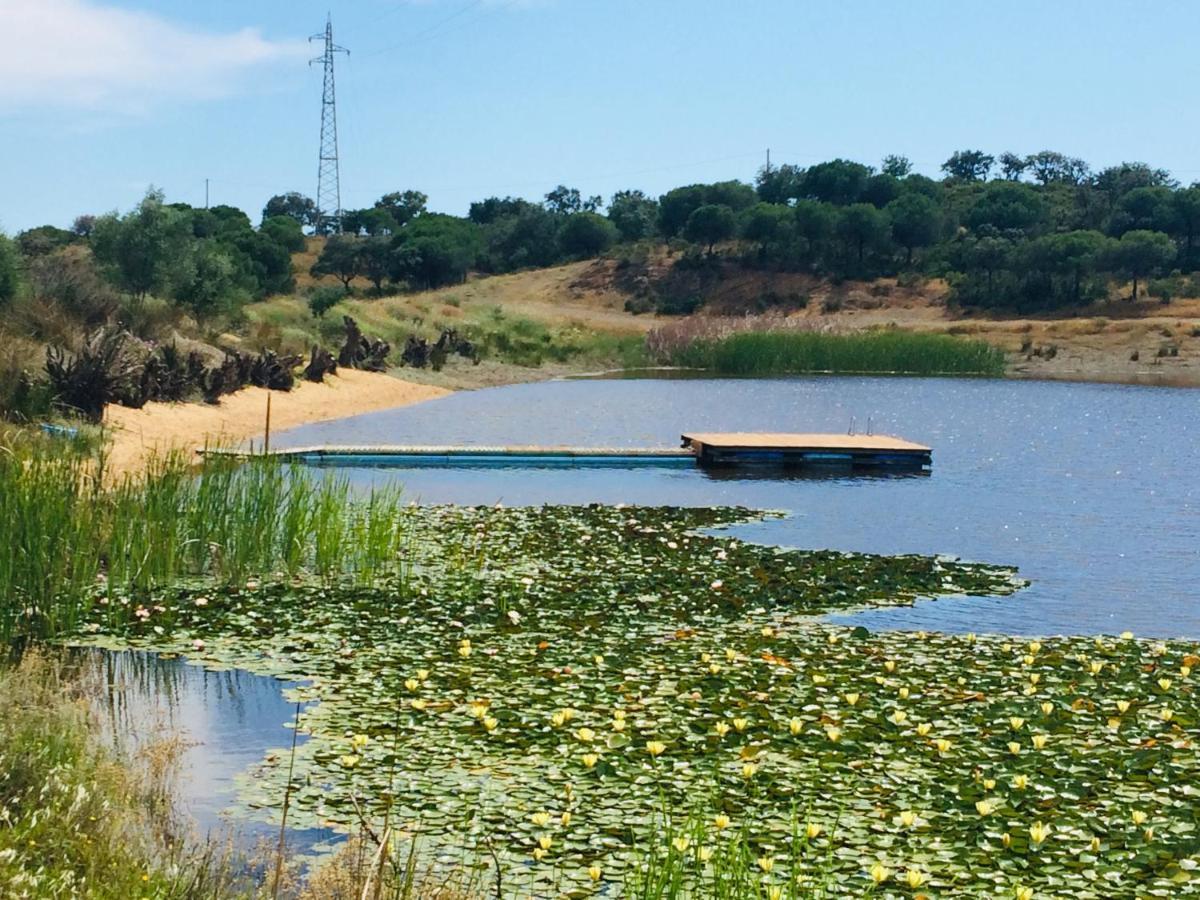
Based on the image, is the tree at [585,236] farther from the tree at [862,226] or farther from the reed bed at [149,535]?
the reed bed at [149,535]

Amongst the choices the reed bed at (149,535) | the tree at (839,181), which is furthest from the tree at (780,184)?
the reed bed at (149,535)

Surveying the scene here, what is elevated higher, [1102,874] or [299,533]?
[299,533]

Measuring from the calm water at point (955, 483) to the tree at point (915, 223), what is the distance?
163ft

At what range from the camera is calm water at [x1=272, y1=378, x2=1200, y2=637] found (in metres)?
15.5

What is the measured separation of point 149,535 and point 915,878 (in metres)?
8.36

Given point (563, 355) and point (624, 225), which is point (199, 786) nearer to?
point (563, 355)

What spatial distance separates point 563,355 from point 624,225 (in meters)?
56.3

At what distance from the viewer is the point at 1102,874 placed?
23.2 feet

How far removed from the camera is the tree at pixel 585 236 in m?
112

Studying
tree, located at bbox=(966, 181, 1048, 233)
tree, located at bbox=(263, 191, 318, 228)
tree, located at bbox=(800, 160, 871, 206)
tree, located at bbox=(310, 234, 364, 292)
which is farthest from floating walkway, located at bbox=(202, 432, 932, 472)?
tree, located at bbox=(263, 191, 318, 228)

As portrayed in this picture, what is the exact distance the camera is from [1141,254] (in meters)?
81.4

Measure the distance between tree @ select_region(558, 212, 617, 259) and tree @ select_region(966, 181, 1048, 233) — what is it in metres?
26.7

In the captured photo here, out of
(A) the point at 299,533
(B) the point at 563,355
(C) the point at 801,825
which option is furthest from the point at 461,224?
(C) the point at 801,825

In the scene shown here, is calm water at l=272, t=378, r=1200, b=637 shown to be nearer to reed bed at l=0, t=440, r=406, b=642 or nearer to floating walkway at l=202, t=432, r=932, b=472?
floating walkway at l=202, t=432, r=932, b=472
